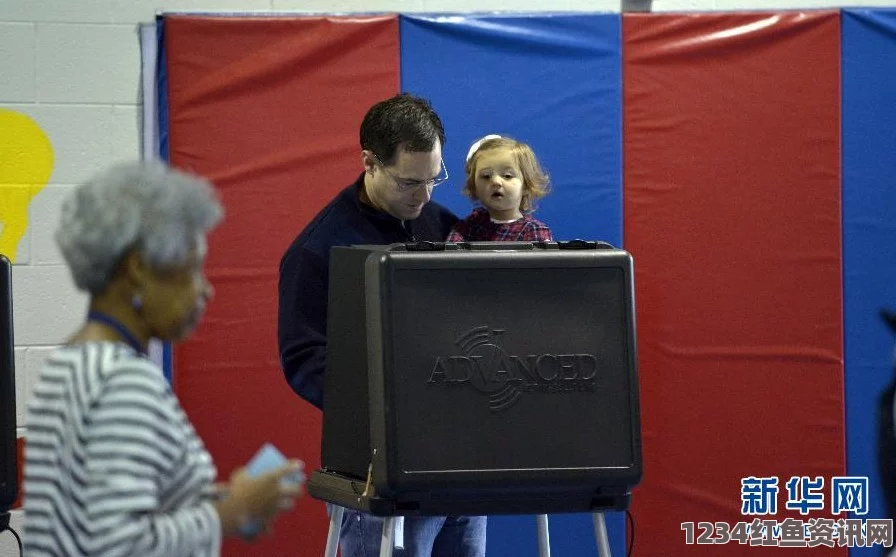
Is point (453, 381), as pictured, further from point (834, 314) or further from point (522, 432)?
point (834, 314)

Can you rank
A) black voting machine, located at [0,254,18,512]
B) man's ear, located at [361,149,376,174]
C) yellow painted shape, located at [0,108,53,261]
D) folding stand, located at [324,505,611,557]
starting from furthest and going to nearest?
yellow painted shape, located at [0,108,53,261] → black voting machine, located at [0,254,18,512] → man's ear, located at [361,149,376,174] → folding stand, located at [324,505,611,557]

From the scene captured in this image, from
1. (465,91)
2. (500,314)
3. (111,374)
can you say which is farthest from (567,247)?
(465,91)

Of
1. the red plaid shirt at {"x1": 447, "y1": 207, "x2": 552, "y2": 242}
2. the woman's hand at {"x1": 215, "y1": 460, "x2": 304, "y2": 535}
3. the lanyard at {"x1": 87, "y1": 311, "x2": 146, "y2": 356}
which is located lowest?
the woman's hand at {"x1": 215, "y1": 460, "x2": 304, "y2": 535}

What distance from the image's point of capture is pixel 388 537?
2.09 metres

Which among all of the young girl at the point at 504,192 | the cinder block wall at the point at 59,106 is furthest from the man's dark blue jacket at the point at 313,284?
the cinder block wall at the point at 59,106

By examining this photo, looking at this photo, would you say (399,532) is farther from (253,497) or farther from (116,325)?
(116,325)

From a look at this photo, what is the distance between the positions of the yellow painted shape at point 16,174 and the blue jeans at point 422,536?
1.63 m

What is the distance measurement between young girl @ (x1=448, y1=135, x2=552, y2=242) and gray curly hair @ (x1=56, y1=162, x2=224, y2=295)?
5.00ft

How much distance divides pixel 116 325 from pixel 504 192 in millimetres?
1663

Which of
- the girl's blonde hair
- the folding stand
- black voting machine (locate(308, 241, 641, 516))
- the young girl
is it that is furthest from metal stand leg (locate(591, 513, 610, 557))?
the girl's blonde hair

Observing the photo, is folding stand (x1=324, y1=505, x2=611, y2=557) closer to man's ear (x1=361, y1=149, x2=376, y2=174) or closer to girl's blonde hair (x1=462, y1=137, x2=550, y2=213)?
man's ear (x1=361, y1=149, x2=376, y2=174)

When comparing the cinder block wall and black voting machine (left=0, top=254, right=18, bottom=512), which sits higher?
the cinder block wall

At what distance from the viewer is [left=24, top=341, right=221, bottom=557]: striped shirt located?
130cm

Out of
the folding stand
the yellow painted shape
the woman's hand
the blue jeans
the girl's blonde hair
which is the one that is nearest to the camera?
the woman's hand
